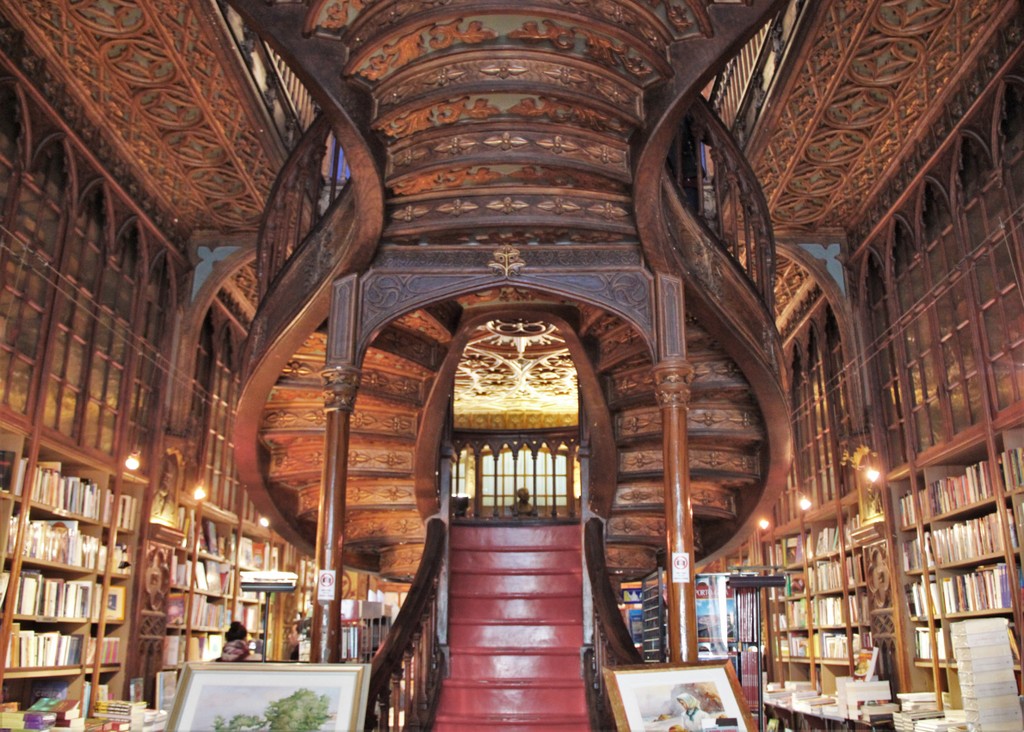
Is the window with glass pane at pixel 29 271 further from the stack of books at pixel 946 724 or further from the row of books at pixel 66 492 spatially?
the stack of books at pixel 946 724

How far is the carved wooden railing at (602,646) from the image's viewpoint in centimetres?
422

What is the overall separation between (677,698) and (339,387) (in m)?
2.16

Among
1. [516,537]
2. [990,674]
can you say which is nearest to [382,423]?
[516,537]

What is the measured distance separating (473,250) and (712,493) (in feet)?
7.82

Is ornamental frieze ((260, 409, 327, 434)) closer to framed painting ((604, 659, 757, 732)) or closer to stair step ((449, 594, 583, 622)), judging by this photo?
stair step ((449, 594, 583, 622))

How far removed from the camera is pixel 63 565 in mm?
5754

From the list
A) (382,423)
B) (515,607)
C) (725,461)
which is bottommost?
(515,607)

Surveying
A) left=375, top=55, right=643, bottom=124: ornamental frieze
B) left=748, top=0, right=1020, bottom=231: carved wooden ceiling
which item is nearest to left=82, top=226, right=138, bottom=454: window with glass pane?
left=375, top=55, right=643, bottom=124: ornamental frieze

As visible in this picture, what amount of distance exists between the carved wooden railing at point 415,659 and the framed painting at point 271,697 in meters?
0.81

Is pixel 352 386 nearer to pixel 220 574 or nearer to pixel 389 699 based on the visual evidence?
pixel 389 699

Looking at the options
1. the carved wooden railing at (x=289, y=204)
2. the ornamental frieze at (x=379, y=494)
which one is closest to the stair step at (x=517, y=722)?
the ornamental frieze at (x=379, y=494)

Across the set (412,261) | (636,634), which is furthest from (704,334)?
(636,634)

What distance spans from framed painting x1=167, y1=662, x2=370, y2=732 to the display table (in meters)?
4.26

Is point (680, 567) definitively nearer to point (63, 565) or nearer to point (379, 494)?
point (379, 494)
